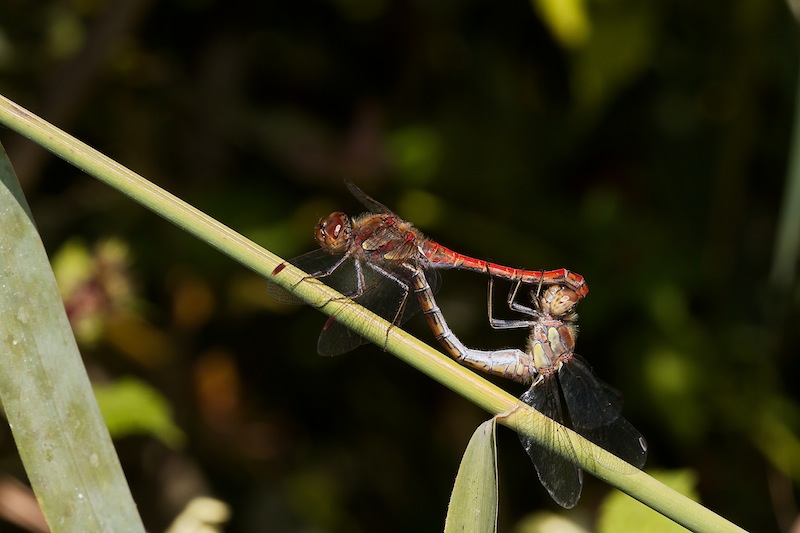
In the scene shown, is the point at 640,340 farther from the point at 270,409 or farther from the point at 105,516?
the point at 105,516

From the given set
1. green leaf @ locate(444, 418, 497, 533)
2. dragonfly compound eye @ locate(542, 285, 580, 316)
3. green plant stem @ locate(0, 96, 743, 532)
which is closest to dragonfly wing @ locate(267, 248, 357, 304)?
dragonfly compound eye @ locate(542, 285, 580, 316)

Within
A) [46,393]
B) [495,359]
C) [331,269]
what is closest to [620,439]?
[495,359]

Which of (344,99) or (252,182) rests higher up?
(344,99)

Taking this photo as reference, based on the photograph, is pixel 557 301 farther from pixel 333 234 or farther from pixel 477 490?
pixel 477 490

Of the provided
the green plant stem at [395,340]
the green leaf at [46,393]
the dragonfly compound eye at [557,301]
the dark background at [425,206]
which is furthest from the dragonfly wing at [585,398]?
the dark background at [425,206]

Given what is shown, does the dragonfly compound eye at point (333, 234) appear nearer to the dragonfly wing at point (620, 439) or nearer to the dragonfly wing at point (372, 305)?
the dragonfly wing at point (372, 305)

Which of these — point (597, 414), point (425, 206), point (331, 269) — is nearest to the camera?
point (597, 414)

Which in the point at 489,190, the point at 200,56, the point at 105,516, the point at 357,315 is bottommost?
the point at 105,516

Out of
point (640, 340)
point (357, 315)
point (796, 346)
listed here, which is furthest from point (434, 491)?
point (357, 315)
